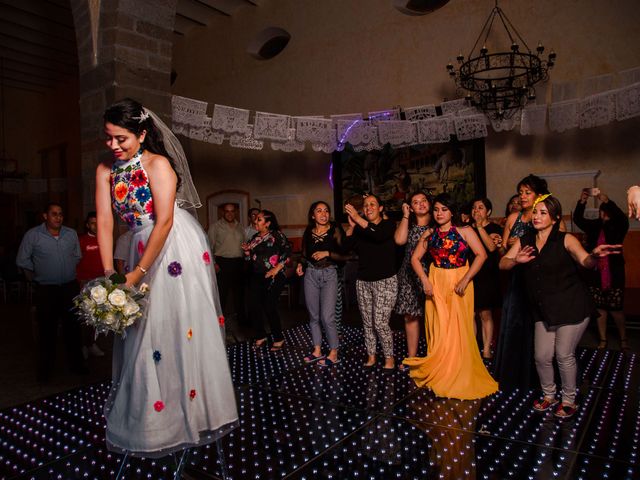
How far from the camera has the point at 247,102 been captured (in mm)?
11484

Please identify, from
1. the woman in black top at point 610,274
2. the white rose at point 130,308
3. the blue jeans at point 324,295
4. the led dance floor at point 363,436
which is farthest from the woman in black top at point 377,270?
the white rose at point 130,308

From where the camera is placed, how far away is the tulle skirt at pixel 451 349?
163 inches

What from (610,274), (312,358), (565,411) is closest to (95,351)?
(312,358)

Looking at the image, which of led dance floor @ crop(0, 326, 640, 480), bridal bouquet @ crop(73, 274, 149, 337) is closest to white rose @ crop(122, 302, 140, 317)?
bridal bouquet @ crop(73, 274, 149, 337)

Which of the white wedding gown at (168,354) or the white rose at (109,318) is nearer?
the white rose at (109,318)

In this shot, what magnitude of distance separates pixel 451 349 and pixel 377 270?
3.16ft

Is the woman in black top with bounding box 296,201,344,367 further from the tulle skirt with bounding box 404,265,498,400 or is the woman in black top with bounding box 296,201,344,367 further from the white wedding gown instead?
the white wedding gown

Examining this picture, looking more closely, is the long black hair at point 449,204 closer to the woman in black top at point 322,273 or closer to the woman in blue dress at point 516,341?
the woman in blue dress at point 516,341

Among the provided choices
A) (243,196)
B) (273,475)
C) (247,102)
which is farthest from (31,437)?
(247,102)

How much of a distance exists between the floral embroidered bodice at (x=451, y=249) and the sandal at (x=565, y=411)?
50.9 inches

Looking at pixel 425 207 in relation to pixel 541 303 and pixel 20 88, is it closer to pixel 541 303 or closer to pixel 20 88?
pixel 541 303

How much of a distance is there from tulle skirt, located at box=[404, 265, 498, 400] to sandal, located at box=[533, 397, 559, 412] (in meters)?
0.42

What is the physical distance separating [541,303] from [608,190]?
16.1 ft

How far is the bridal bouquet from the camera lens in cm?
230
